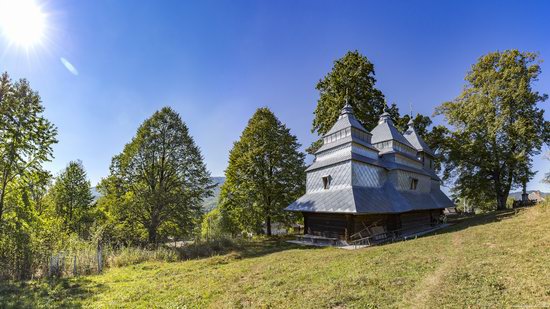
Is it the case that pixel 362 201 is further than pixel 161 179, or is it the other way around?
pixel 161 179

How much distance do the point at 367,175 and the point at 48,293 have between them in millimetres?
20525

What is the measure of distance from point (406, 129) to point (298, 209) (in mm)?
25441

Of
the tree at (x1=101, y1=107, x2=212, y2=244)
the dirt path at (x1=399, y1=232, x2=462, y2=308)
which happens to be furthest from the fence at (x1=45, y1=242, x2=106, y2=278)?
the dirt path at (x1=399, y1=232, x2=462, y2=308)

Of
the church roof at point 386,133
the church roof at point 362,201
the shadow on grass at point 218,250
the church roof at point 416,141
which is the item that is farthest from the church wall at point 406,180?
the shadow on grass at point 218,250

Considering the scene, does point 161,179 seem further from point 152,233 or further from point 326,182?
point 326,182

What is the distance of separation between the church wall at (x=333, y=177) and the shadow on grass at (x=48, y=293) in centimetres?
1631

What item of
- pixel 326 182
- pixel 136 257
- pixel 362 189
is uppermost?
pixel 326 182

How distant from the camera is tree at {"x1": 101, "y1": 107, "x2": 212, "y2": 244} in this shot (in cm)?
2198

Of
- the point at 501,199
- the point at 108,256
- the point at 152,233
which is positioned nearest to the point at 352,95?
the point at 501,199

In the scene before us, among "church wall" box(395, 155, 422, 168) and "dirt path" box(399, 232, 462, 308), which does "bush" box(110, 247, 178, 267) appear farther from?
"church wall" box(395, 155, 422, 168)

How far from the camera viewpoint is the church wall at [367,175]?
798 inches

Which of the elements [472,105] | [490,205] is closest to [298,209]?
[472,105]

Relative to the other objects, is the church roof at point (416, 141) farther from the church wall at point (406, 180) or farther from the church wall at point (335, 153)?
the church wall at point (335, 153)

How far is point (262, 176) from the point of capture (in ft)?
86.6
